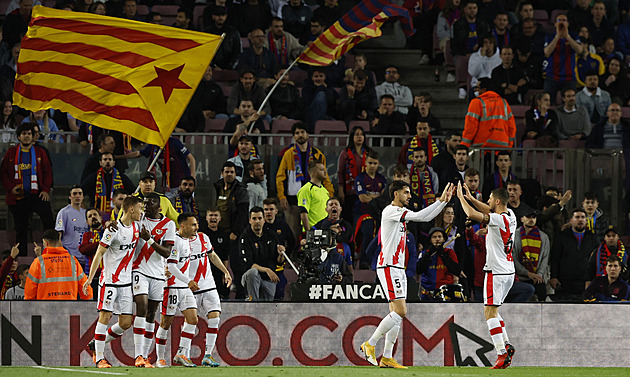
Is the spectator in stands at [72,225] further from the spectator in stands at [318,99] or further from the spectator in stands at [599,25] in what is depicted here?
the spectator in stands at [599,25]

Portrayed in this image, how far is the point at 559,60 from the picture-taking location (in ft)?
67.3

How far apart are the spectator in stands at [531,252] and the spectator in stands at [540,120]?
258cm

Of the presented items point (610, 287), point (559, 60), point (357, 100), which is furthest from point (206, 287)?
point (559, 60)

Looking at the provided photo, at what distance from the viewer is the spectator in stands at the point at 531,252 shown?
16.2 meters

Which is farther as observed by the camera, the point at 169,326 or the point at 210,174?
the point at 210,174

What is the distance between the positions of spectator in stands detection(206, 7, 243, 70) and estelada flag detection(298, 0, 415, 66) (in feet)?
11.7

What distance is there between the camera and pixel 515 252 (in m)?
16.3

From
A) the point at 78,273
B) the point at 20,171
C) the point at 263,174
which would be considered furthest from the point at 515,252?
the point at 20,171

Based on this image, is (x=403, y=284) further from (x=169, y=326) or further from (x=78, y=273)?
(x=78, y=273)

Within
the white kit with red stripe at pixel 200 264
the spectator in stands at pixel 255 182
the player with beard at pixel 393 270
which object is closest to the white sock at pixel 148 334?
the white kit with red stripe at pixel 200 264

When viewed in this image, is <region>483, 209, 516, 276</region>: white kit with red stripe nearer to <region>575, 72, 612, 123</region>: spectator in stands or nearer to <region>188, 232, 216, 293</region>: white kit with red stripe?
<region>188, 232, 216, 293</region>: white kit with red stripe

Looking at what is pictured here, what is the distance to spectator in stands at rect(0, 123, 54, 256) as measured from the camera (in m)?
16.9

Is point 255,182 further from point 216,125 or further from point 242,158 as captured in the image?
point 216,125

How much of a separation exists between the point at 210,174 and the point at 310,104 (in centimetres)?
223
